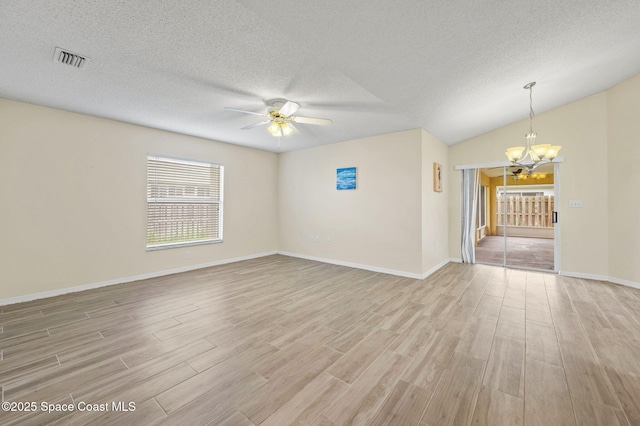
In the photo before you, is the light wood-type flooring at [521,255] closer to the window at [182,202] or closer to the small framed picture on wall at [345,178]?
the small framed picture on wall at [345,178]

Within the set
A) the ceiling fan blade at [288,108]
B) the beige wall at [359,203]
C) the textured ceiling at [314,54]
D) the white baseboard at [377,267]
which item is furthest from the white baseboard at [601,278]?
the ceiling fan blade at [288,108]

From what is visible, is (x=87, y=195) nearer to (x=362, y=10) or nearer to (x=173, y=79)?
(x=173, y=79)

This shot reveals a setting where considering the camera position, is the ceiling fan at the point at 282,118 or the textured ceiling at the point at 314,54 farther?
the ceiling fan at the point at 282,118

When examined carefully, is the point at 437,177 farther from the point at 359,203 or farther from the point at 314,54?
the point at 314,54

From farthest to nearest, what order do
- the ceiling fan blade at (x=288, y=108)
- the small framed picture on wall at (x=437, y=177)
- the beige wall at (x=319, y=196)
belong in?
the small framed picture on wall at (x=437, y=177) < the beige wall at (x=319, y=196) < the ceiling fan blade at (x=288, y=108)

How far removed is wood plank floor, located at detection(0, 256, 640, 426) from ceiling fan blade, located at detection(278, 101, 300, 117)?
2.47 metres

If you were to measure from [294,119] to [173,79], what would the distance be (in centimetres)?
144

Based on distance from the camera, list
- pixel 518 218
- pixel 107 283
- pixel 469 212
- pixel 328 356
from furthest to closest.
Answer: pixel 518 218 < pixel 469 212 < pixel 107 283 < pixel 328 356

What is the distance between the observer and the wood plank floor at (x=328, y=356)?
5.10 ft

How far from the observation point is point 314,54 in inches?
91.0

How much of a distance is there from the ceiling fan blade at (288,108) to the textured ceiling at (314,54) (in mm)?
236

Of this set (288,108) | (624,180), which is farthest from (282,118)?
(624,180)

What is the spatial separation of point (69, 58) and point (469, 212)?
680 cm

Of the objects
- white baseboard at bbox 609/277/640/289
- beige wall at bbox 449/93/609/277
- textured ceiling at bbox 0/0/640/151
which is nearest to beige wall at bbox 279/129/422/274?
textured ceiling at bbox 0/0/640/151
